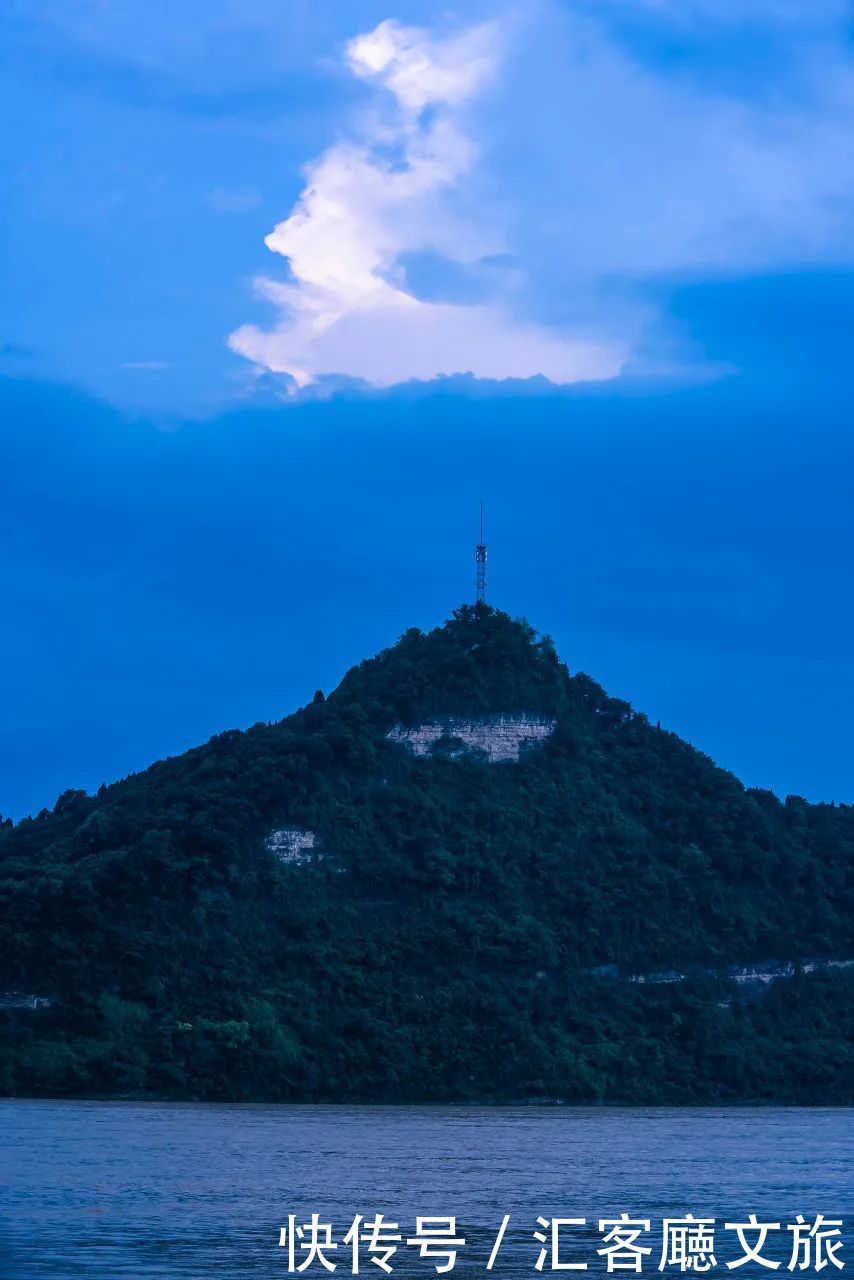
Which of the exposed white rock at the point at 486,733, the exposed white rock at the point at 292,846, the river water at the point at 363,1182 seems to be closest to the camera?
the river water at the point at 363,1182

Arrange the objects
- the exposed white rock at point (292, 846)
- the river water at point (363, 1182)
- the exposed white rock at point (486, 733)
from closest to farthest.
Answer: the river water at point (363, 1182), the exposed white rock at point (292, 846), the exposed white rock at point (486, 733)

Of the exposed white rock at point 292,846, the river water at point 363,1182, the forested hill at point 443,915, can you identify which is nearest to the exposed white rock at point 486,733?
the forested hill at point 443,915

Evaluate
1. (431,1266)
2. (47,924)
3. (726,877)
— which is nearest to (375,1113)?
(47,924)

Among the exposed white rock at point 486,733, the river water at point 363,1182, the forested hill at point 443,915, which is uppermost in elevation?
the exposed white rock at point 486,733

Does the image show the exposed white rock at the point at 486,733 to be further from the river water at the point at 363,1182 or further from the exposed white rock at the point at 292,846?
the river water at the point at 363,1182

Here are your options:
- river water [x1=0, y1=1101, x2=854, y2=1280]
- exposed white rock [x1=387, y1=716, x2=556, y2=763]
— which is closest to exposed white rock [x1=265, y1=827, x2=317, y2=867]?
exposed white rock [x1=387, y1=716, x2=556, y2=763]

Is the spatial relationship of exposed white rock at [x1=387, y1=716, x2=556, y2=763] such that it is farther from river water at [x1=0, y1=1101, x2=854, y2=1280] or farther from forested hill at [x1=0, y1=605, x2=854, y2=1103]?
river water at [x1=0, y1=1101, x2=854, y2=1280]

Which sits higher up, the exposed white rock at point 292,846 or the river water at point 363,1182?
the exposed white rock at point 292,846

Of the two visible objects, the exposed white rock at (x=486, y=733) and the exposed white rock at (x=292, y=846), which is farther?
the exposed white rock at (x=486, y=733)

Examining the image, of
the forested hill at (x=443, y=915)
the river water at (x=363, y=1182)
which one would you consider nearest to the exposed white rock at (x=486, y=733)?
the forested hill at (x=443, y=915)
